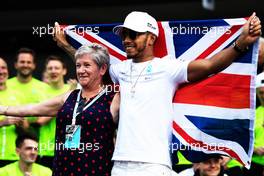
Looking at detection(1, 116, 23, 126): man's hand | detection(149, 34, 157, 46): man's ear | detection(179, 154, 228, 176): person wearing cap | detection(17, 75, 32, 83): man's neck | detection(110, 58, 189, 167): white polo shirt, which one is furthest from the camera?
detection(17, 75, 32, 83): man's neck

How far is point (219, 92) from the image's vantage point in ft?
24.8

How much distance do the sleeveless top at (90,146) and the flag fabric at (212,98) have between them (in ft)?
1.72

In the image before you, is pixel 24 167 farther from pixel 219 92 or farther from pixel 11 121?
pixel 219 92

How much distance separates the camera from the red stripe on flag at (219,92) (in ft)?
24.6

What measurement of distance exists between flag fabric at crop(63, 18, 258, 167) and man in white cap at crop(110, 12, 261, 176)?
241 mm

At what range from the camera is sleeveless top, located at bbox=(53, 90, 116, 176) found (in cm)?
745

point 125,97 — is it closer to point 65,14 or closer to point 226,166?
point 226,166

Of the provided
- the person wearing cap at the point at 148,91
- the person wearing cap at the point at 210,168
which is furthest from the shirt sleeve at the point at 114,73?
the person wearing cap at the point at 210,168

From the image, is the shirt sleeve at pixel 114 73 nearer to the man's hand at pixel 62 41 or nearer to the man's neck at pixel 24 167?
the man's hand at pixel 62 41

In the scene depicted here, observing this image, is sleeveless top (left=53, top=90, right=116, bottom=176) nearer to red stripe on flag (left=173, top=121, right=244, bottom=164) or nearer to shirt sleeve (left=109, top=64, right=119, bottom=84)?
shirt sleeve (left=109, top=64, right=119, bottom=84)

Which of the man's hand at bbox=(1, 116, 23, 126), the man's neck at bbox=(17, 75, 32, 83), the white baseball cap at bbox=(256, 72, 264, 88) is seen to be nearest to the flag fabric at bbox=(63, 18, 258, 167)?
the white baseball cap at bbox=(256, 72, 264, 88)

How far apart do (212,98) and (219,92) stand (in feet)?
0.25

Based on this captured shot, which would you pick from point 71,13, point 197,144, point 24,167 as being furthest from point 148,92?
point 71,13

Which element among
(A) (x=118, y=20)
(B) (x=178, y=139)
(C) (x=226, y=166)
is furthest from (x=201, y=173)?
(A) (x=118, y=20)
